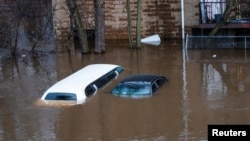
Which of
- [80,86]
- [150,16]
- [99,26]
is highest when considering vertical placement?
[150,16]

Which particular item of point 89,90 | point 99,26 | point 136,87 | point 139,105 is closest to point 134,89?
point 136,87

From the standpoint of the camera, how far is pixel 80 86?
15.8m

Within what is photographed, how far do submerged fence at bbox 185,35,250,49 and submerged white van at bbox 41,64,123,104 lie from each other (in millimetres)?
8063

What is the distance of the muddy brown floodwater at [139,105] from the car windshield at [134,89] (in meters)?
0.27

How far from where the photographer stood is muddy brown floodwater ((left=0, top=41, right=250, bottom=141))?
1291 centimetres

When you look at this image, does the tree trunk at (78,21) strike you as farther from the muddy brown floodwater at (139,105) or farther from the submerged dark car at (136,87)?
the submerged dark car at (136,87)

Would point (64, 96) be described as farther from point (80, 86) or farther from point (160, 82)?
point (160, 82)

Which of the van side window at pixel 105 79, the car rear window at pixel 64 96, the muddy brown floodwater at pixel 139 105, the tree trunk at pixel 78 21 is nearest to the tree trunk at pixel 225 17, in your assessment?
the muddy brown floodwater at pixel 139 105

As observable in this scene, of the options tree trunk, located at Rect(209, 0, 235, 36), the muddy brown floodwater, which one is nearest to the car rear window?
the muddy brown floodwater

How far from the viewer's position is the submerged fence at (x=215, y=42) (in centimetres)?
2528

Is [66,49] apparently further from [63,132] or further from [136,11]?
[63,132]

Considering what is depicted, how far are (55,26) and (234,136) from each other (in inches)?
828

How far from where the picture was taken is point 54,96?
15.4 m

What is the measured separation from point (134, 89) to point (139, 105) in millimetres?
924
